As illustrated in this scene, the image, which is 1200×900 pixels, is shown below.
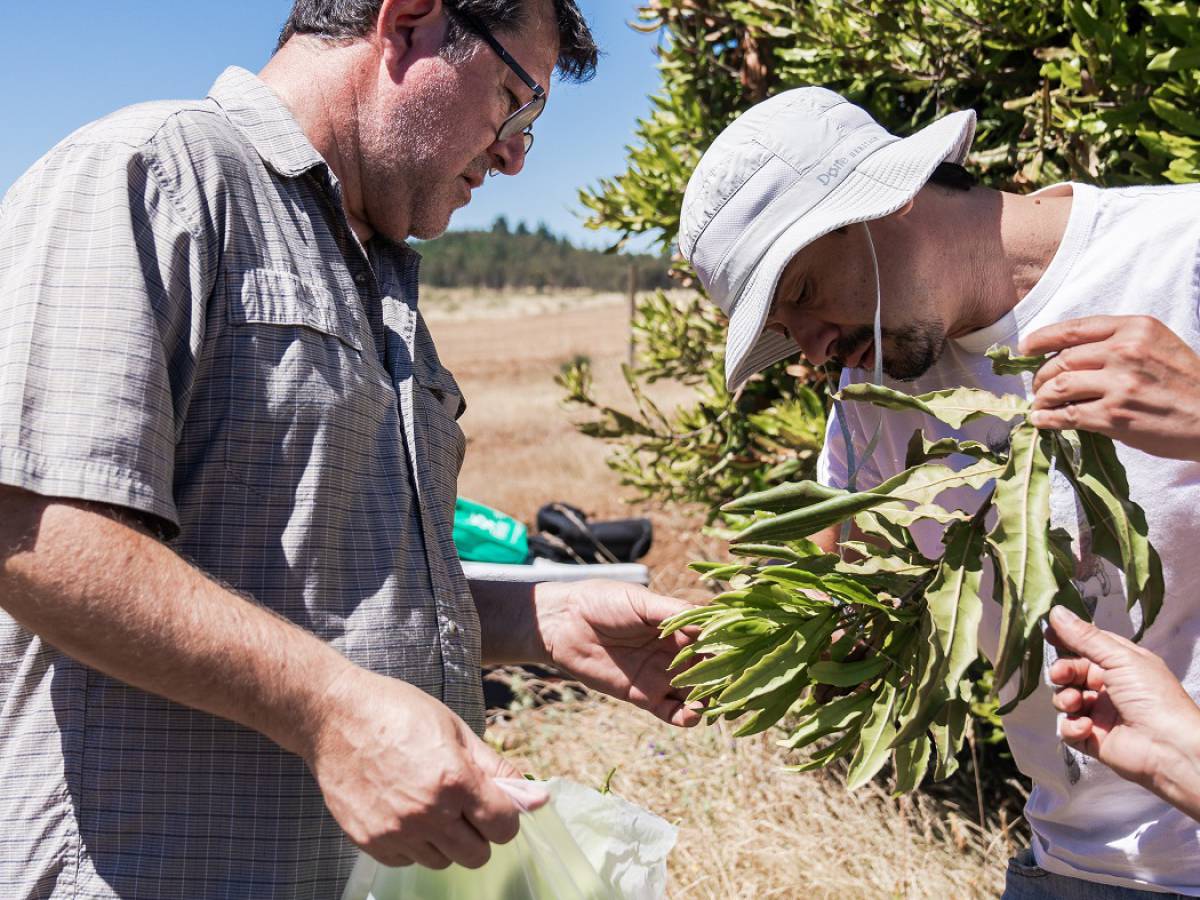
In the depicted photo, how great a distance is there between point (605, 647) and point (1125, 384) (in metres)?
1.19

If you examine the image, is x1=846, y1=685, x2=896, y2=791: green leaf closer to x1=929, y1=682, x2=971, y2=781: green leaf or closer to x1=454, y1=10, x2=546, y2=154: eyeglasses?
x1=929, y1=682, x2=971, y2=781: green leaf

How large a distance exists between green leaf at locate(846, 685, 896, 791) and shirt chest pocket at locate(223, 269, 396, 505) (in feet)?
2.90

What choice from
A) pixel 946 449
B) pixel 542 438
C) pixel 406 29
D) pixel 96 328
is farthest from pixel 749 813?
pixel 542 438

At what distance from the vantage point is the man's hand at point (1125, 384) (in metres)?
1.47

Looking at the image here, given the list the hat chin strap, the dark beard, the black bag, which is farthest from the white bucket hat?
the black bag

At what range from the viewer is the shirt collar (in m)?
1.79

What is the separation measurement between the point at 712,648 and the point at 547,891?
0.47 meters

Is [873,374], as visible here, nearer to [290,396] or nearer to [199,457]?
[290,396]

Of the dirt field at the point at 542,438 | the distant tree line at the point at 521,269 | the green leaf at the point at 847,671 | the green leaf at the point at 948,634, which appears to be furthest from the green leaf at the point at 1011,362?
the distant tree line at the point at 521,269

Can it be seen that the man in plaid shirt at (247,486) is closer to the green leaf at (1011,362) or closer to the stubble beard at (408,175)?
the stubble beard at (408,175)

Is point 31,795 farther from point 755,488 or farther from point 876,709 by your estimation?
point 755,488

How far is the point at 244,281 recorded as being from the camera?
1.64m

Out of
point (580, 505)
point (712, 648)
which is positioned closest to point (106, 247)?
point (712, 648)

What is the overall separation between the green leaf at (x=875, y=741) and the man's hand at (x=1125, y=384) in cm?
48
